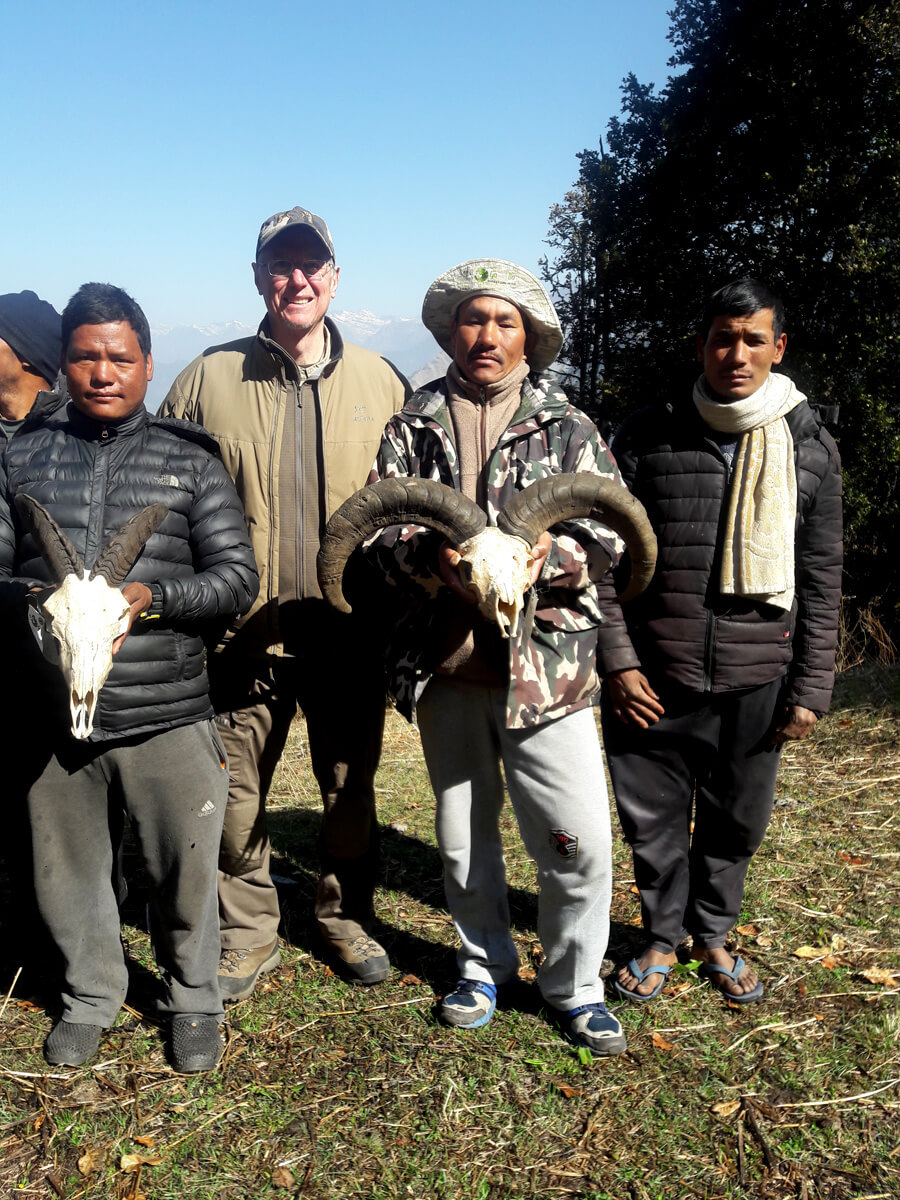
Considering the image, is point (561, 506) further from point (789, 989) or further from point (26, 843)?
point (26, 843)

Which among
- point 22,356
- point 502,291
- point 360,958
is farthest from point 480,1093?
point 22,356

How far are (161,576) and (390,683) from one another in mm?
A: 983

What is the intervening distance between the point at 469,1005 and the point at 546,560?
1936mm

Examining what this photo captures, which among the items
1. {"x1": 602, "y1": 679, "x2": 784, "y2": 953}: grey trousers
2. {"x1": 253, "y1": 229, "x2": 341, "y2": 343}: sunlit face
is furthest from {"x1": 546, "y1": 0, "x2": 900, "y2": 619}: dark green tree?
{"x1": 253, "y1": 229, "x2": 341, "y2": 343}: sunlit face

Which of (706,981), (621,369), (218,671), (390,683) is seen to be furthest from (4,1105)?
(621,369)

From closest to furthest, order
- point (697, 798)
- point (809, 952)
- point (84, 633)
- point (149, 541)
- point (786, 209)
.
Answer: point (84, 633) → point (149, 541) → point (697, 798) → point (809, 952) → point (786, 209)

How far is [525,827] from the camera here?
3.65 metres

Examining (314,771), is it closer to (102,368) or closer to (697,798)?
(697,798)

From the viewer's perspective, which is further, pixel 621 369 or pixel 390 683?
pixel 621 369

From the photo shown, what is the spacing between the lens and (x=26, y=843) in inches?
175

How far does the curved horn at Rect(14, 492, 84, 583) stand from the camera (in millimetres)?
3084

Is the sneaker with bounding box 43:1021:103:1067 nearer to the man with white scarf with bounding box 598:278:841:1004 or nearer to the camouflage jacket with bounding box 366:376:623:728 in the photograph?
the camouflage jacket with bounding box 366:376:623:728

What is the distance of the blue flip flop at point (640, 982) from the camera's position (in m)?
4.00

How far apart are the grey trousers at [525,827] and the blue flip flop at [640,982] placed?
1.11 ft
